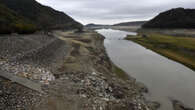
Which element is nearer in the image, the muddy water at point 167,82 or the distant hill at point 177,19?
the muddy water at point 167,82

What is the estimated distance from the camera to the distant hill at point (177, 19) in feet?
261

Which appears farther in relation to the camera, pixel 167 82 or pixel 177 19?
pixel 177 19

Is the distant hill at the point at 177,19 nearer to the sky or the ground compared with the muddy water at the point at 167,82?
nearer to the sky

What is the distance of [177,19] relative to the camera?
88250 millimetres

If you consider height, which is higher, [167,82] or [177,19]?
[177,19]

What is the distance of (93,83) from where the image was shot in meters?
12.8

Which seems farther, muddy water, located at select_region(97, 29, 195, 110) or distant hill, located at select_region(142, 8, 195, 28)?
distant hill, located at select_region(142, 8, 195, 28)

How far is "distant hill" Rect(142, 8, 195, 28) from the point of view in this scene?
79631 mm

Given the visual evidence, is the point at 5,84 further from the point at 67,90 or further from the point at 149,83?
the point at 149,83

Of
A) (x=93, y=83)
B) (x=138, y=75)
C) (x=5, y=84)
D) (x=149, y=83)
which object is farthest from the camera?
(x=138, y=75)

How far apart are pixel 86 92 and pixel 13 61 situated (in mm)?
7046

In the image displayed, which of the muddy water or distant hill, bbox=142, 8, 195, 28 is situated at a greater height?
distant hill, bbox=142, 8, 195, 28

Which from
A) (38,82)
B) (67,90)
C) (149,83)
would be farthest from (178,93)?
(38,82)

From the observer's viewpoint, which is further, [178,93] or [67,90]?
[178,93]
